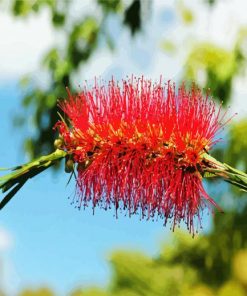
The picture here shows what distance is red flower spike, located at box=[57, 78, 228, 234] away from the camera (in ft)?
5.41

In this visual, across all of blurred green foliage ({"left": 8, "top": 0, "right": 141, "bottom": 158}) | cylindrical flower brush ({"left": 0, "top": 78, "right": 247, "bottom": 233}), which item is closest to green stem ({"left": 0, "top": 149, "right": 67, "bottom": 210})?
cylindrical flower brush ({"left": 0, "top": 78, "right": 247, "bottom": 233})

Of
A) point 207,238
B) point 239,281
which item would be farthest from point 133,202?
point 239,281

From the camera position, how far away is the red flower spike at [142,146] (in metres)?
1.65

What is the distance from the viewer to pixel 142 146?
67.1 inches

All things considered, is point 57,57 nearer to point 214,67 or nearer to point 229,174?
point 214,67

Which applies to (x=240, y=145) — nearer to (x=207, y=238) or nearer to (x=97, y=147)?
(x=207, y=238)

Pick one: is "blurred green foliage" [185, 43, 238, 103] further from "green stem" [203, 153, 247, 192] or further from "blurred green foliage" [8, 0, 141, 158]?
"green stem" [203, 153, 247, 192]

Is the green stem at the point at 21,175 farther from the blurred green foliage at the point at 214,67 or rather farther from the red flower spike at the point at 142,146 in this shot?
the blurred green foliage at the point at 214,67

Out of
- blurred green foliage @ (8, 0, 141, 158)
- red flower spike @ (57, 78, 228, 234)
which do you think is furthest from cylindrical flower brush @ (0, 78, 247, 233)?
blurred green foliage @ (8, 0, 141, 158)

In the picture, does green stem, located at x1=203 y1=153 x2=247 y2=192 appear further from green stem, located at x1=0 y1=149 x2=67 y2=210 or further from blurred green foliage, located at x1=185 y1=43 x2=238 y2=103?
blurred green foliage, located at x1=185 y1=43 x2=238 y2=103

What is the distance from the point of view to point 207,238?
Answer: 8.91 metres

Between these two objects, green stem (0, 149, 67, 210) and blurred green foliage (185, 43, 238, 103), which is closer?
green stem (0, 149, 67, 210)

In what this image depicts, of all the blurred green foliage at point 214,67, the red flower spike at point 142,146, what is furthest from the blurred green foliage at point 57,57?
the red flower spike at point 142,146

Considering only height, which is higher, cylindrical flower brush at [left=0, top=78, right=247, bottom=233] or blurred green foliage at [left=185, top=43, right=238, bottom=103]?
cylindrical flower brush at [left=0, top=78, right=247, bottom=233]
